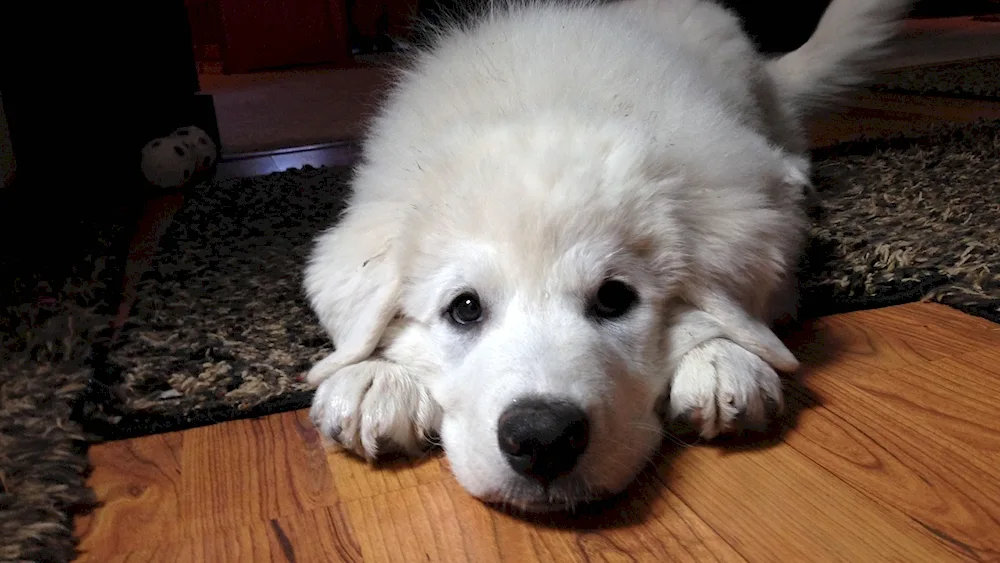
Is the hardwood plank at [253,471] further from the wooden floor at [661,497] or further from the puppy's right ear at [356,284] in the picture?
the puppy's right ear at [356,284]

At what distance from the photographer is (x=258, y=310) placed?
1.77m

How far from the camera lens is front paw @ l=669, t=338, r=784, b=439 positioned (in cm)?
117

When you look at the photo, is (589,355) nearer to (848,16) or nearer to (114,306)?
(114,306)

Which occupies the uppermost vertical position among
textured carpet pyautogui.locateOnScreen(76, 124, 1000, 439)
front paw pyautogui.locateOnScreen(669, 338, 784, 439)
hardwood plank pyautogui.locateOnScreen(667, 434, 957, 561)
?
front paw pyautogui.locateOnScreen(669, 338, 784, 439)

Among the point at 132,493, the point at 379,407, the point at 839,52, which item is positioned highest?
the point at 839,52

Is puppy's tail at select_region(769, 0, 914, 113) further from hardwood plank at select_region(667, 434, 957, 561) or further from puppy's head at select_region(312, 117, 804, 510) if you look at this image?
hardwood plank at select_region(667, 434, 957, 561)

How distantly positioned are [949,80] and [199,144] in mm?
3932

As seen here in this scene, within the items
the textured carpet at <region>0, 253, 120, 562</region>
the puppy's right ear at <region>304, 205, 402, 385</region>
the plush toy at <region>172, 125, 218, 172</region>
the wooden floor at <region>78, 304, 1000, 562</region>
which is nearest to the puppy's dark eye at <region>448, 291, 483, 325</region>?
the puppy's right ear at <region>304, 205, 402, 385</region>

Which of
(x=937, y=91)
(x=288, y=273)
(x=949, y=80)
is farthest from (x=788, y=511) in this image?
(x=949, y=80)

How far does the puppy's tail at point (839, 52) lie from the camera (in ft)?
8.66

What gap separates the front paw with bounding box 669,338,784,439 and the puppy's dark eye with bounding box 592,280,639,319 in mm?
123

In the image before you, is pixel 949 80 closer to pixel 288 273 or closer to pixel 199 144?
pixel 199 144

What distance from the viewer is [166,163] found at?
10.1ft

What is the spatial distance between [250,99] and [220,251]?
3.90 metres
